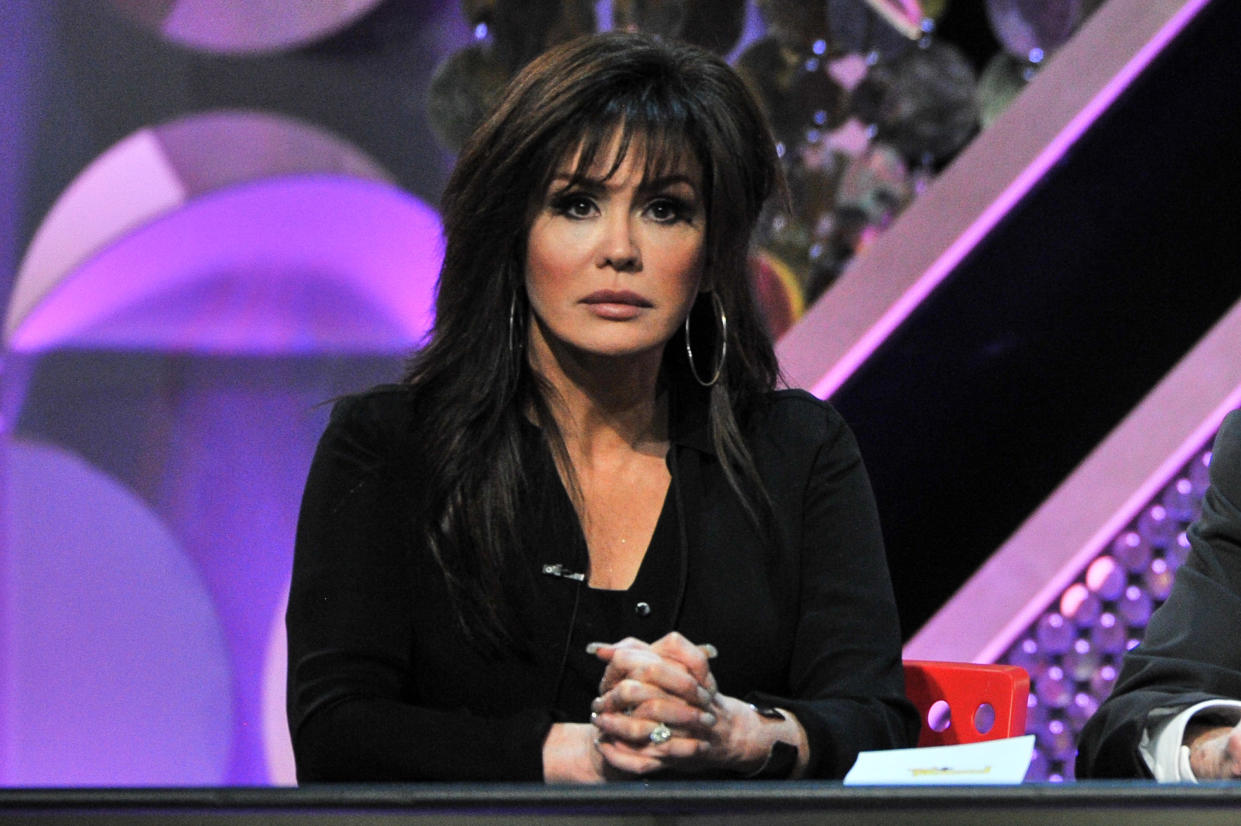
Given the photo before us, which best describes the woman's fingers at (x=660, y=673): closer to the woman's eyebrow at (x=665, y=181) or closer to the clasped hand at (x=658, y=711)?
the clasped hand at (x=658, y=711)

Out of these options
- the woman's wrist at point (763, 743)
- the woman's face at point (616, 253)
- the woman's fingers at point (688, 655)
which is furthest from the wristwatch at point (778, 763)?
the woman's face at point (616, 253)

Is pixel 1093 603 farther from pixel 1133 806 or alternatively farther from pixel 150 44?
pixel 150 44

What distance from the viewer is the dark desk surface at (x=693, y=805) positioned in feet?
2.30

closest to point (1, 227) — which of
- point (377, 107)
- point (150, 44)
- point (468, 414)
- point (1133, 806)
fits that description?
point (150, 44)

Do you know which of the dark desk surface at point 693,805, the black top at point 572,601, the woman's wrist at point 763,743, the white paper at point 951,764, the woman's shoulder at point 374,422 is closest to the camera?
the dark desk surface at point 693,805

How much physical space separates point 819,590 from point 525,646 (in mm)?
318

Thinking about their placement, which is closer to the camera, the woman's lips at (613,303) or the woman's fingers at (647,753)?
the woman's fingers at (647,753)

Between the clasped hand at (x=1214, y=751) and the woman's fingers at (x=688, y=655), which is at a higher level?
the clasped hand at (x=1214, y=751)

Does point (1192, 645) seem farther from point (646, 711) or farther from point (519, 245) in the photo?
point (519, 245)

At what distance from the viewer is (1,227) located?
268cm

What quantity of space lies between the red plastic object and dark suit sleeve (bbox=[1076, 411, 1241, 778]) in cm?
8

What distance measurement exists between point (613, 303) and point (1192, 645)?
0.66 m

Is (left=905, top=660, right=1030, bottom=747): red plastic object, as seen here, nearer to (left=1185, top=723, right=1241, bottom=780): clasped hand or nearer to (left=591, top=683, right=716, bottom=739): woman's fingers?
(left=1185, top=723, right=1241, bottom=780): clasped hand

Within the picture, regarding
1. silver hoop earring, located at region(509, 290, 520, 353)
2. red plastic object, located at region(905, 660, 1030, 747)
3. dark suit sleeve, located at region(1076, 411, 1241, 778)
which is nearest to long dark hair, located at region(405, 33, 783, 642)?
silver hoop earring, located at region(509, 290, 520, 353)
